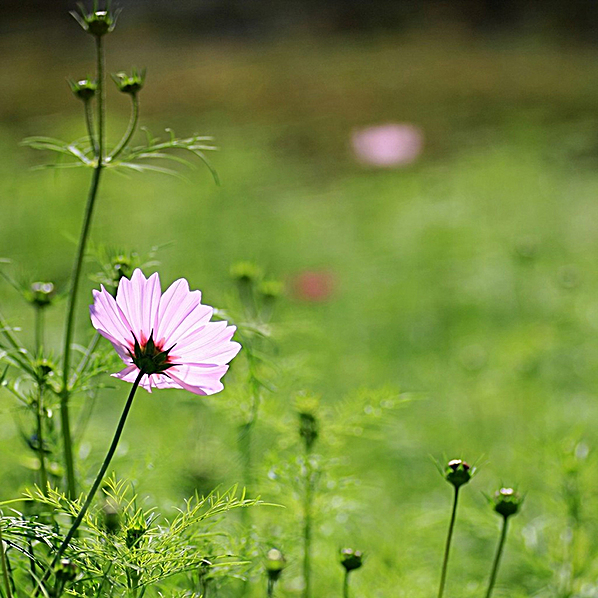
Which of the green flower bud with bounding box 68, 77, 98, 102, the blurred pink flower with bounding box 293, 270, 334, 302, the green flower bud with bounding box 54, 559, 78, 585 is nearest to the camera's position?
the green flower bud with bounding box 54, 559, 78, 585

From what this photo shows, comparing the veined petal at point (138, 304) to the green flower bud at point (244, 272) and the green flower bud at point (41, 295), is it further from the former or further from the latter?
the green flower bud at point (244, 272)

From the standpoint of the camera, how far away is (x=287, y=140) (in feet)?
10.7

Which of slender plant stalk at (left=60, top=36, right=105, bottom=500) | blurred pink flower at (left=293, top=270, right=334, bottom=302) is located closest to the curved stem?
slender plant stalk at (left=60, top=36, right=105, bottom=500)

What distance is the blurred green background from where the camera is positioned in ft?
2.50

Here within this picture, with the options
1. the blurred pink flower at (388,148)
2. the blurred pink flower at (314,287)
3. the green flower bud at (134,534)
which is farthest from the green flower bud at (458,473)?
the blurred pink flower at (388,148)

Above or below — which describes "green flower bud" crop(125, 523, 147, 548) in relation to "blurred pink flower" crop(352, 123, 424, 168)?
below

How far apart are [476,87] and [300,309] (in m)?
2.23

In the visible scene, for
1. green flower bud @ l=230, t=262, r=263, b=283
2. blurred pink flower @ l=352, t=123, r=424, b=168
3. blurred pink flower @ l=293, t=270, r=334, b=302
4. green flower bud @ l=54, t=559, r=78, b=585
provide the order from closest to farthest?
1. green flower bud @ l=54, t=559, r=78, b=585
2. green flower bud @ l=230, t=262, r=263, b=283
3. blurred pink flower @ l=293, t=270, r=334, b=302
4. blurred pink flower @ l=352, t=123, r=424, b=168

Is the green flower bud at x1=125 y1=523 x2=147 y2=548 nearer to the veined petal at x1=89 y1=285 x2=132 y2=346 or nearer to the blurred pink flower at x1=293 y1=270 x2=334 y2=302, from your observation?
the veined petal at x1=89 y1=285 x2=132 y2=346

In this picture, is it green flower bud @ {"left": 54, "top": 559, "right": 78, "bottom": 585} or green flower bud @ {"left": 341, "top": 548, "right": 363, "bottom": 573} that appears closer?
green flower bud @ {"left": 54, "top": 559, "right": 78, "bottom": 585}

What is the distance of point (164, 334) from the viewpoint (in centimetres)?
37

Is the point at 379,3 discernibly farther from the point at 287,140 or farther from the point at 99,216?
the point at 99,216

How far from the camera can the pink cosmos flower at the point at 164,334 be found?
36cm

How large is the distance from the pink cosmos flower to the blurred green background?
111 millimetres
